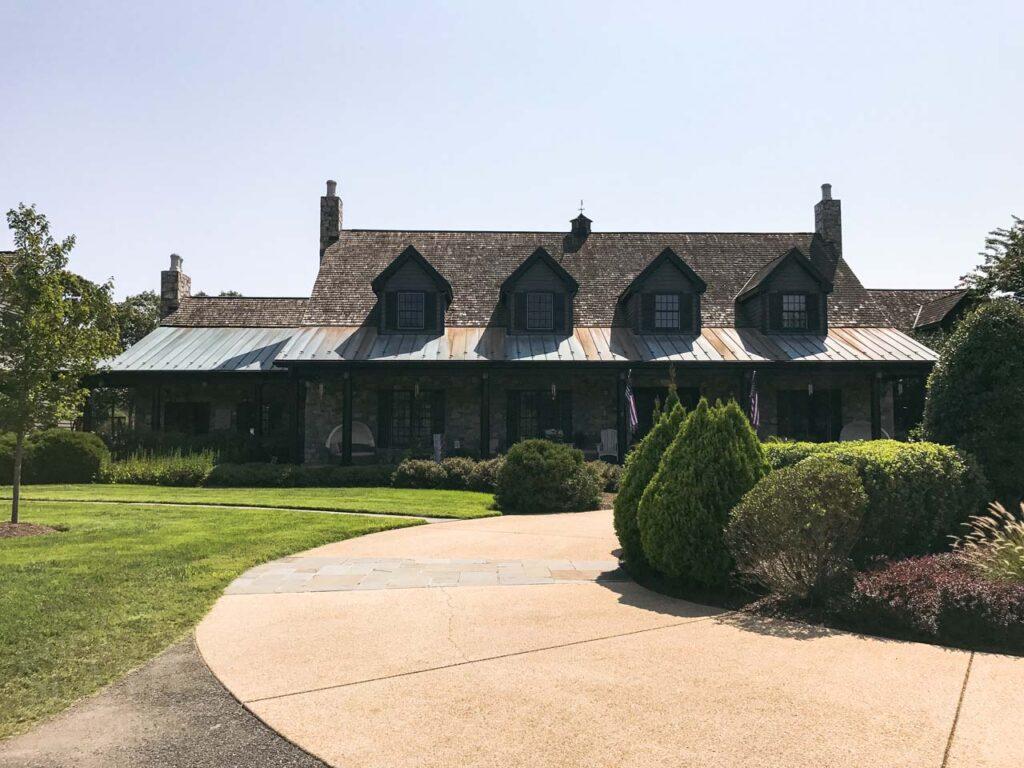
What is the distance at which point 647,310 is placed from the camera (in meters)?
23.1

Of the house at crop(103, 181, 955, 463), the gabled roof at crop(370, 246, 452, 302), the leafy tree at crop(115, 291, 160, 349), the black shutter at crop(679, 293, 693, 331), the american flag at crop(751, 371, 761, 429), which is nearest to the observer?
the american flag at crop(751, 371, 761, 429)

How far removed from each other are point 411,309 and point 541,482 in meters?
10.8

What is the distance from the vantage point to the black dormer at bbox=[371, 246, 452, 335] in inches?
887

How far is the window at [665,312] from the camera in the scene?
2317 centimetres

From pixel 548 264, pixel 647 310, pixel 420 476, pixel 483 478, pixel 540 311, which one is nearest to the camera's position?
pixel 483 478

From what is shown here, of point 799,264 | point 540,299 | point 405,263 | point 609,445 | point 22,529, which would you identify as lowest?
point 22,529

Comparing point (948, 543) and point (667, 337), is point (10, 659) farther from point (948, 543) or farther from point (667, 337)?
point (667, 337)

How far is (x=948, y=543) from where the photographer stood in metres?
7.82

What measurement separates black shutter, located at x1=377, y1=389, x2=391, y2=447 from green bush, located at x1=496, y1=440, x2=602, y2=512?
29.1 feet

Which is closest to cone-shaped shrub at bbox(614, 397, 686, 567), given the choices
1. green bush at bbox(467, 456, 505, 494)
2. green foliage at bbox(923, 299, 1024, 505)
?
green foliage at bbox(923, 299, 1024, 505)

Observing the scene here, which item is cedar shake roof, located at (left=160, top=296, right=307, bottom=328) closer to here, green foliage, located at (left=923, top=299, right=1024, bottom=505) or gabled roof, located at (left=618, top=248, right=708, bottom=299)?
gabled roof, located at (left=618, top=248, right=708, bottom=299)

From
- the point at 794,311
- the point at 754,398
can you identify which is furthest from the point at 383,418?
the point at 794,311

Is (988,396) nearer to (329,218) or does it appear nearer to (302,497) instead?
(302,497)

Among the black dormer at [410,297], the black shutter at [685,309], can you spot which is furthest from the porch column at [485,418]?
the black shutter at [685,309]
